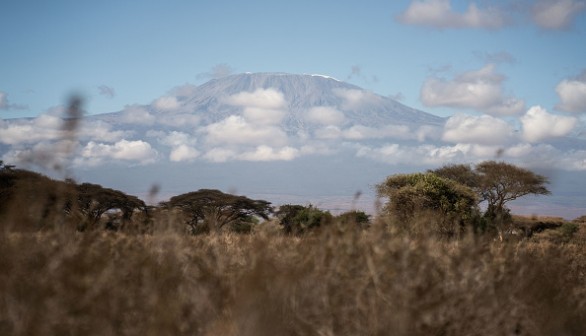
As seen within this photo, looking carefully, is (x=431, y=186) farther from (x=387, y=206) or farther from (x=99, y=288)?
(x=99, y=288)

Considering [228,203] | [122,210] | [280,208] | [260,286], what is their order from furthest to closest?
[228,203], [280,208], [122,210], [260,286]

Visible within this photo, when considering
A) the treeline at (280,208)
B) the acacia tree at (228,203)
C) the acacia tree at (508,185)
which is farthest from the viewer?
the acacia tree at (508,185)

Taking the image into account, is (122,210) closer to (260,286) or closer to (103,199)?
(260,286)

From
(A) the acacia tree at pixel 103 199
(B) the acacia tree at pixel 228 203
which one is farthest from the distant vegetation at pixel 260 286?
(B) the acacia tree at pixel 228 203

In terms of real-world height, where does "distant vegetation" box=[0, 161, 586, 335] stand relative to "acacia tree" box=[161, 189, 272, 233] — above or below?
above

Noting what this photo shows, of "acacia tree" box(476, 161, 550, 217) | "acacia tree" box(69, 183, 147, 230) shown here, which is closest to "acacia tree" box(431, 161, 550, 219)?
"acacia tree" box(476, 161, 550, 217)

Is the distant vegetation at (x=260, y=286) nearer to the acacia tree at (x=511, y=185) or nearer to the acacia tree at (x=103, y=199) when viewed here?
the acacia tree at (x=103, y=199)

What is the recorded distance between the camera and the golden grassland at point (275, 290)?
313cm

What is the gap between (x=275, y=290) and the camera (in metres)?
3.55

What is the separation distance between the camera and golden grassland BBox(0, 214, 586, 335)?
313 centimetres

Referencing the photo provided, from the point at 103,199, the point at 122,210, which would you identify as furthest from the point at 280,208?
the point at 122,210

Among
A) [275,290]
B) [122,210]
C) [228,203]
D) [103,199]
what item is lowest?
[228,203]

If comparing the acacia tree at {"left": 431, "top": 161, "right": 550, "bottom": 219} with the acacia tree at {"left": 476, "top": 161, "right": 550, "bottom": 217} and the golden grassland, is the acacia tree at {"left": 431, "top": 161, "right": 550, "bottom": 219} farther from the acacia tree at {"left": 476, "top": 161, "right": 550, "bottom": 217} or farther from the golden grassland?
the golden grassland

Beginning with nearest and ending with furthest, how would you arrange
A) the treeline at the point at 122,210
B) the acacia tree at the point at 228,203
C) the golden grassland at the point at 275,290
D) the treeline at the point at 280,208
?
1. the golden grassland at the point at 275,290
2. the treeline at the point at 122,210
3. the treeline at the point at 280,208
4. the acacia tree at the point at 228,203
